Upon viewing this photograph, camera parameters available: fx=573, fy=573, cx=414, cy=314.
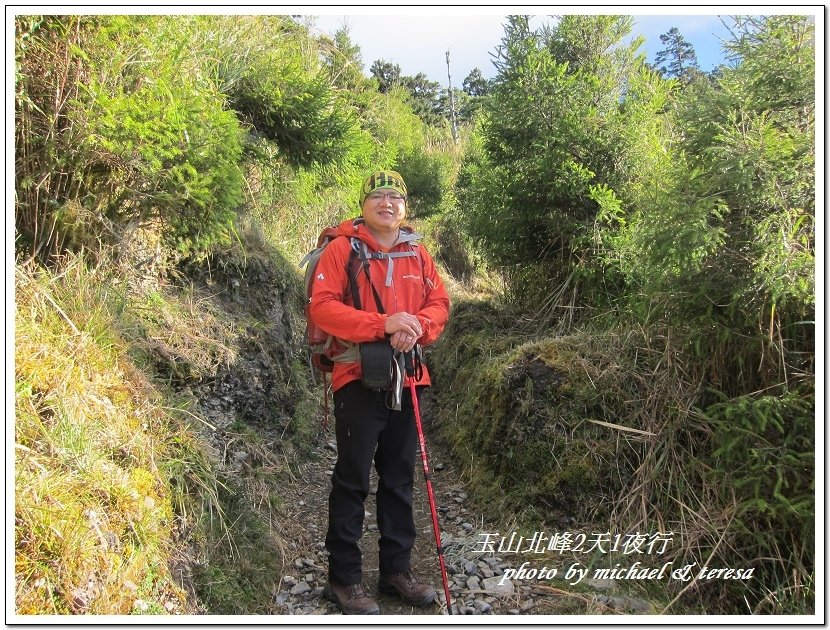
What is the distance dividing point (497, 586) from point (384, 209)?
8.26ft

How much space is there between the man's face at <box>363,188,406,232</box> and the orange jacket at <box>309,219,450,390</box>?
0.09 metres

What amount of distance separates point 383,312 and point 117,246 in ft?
7.50

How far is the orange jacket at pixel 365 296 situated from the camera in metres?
3.34

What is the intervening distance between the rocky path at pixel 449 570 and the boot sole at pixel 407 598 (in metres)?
0.04

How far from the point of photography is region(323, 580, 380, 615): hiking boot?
132 inches

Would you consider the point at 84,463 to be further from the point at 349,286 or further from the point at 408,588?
the point at 408,588

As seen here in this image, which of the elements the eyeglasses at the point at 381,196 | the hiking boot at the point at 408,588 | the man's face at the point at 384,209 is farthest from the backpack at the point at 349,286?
the hiking boot at the point at 408,588

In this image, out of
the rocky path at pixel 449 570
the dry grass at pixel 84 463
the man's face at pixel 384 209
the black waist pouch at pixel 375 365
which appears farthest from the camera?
the man's face at pixel 384 209

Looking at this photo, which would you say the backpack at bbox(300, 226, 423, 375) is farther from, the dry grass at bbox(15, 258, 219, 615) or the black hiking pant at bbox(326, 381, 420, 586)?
the dry grass at bbox(15, 258, 219, 615)

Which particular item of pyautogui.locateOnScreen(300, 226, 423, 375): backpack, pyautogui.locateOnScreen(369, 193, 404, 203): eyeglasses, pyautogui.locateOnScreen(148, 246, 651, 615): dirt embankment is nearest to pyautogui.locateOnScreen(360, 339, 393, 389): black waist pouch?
pyautogui.locateOnScreen(300, 226, 423, 375): backpack

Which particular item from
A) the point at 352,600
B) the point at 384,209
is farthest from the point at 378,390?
the point at 352,600

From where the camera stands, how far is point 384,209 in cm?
362

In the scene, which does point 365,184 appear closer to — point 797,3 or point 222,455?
point 222,455

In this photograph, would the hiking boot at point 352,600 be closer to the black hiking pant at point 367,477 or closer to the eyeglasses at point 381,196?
the black hiking pant at point 367,477
